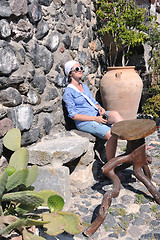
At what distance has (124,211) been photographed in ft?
6.66

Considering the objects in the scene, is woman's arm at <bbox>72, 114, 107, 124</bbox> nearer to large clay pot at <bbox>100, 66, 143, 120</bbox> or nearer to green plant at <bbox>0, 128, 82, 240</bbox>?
green plant at <bbox>0, 128, 82, 240</bbox>

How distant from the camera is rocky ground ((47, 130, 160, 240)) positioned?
70.1 inches

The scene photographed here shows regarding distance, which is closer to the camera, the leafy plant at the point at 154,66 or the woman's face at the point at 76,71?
the woman's face at the point at 76,71

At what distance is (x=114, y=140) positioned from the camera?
2.37m

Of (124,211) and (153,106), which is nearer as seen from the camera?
(124,211)

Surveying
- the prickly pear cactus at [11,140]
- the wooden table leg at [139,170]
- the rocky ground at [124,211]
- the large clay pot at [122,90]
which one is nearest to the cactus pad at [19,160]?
the prickly pear cactus at [11,140]

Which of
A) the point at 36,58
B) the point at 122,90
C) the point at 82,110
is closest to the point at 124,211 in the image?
the point at 82,110

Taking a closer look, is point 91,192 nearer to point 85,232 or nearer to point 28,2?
point 85,232

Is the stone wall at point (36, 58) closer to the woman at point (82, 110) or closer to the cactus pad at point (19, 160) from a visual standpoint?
the woman at point (82, 110)

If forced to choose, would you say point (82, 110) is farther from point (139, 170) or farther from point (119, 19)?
point (119, 19)

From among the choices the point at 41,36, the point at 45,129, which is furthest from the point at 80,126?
the point at 41,36

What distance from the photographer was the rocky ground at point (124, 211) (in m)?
1.78

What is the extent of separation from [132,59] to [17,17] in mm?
3445

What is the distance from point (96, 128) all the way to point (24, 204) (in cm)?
131
